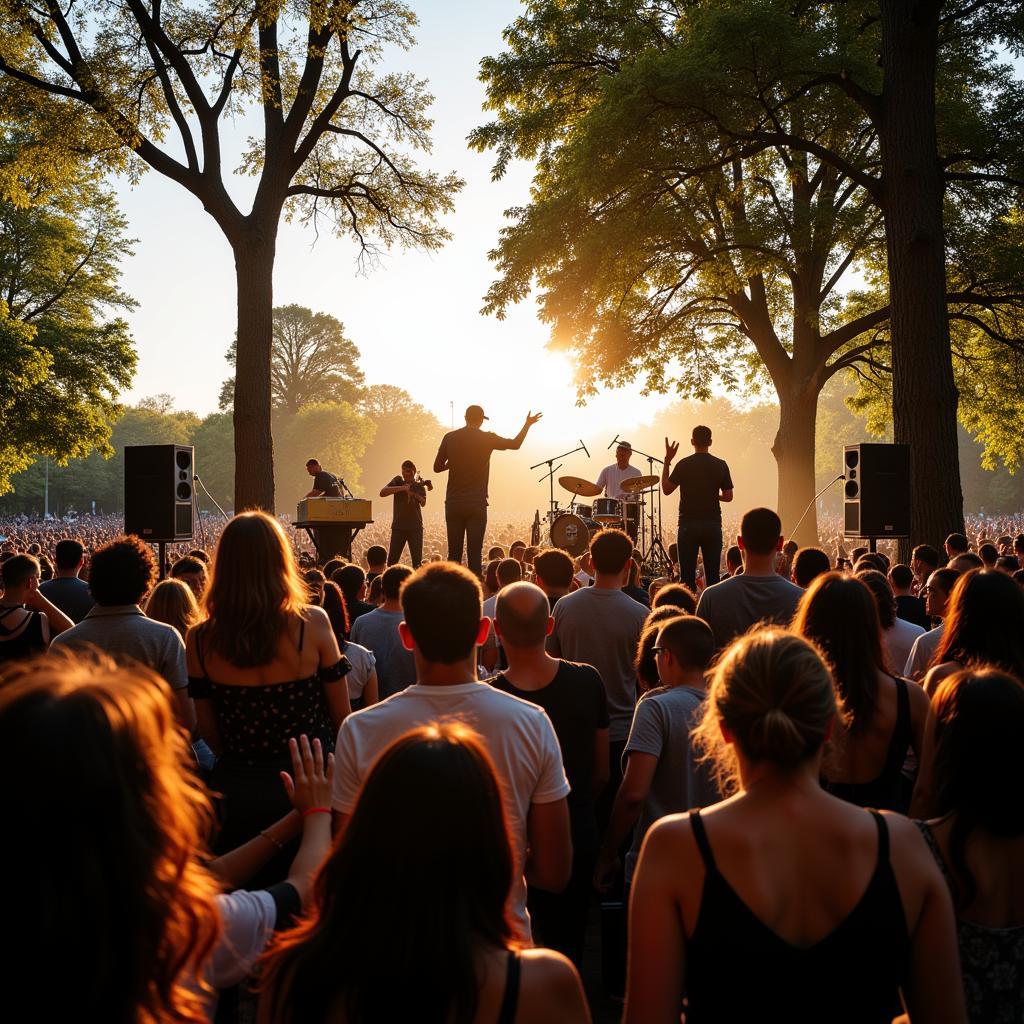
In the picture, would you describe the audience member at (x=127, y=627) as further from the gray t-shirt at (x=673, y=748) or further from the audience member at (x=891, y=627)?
the audience member at (x=891, y=627)

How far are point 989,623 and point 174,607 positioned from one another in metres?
3.81

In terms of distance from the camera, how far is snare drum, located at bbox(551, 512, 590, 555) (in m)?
15.2

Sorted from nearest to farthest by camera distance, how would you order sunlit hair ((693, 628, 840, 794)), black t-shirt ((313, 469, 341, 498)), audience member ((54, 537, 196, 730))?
sunlit hair ((693, 628, 840, 794))
audience member ((54, 537, 196, 730))
black t-shirt ((313, 469, 341, 498))

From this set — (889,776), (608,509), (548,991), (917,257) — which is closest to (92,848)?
(548,991)

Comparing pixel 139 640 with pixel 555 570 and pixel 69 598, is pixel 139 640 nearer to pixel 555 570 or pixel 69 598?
pixel 555 570

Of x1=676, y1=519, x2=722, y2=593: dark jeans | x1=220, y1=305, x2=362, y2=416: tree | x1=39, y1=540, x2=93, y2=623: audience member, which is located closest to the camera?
x1=39, y1=540, x2=93, y2=623: audience member

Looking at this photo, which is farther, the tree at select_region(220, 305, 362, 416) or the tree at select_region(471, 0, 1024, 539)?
the tree at select_region(220, 305, 362, 416)

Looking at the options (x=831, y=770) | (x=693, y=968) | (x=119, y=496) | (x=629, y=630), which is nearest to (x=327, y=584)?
(x=629, y=630)

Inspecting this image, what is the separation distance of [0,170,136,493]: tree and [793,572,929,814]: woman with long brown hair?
25.0 meters

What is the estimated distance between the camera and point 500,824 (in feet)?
5.13

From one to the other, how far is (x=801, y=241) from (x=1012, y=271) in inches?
154

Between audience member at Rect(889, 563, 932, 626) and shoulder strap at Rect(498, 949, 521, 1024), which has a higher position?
audience member at Rect(889, 563, 932, 626)

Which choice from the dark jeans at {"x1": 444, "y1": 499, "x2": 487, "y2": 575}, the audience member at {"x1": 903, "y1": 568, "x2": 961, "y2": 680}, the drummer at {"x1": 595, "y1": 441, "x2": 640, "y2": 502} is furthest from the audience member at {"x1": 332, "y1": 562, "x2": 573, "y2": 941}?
the drummer at {"x1": 595, "y1": 441, "x2": 640, "y2": 502}

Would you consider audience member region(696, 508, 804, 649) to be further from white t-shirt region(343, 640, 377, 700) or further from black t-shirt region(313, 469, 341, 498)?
black t-shirt region(313, 469, 341, 498)
